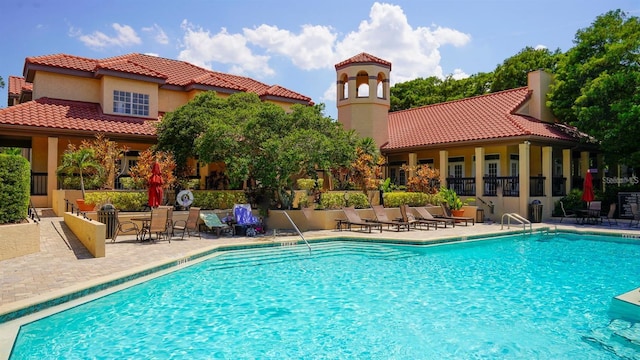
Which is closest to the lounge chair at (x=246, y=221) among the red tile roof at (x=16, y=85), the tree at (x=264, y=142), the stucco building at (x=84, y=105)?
the tree at (x=264, y=142)

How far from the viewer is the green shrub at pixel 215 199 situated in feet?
61.4

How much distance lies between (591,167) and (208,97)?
2560 centimetres

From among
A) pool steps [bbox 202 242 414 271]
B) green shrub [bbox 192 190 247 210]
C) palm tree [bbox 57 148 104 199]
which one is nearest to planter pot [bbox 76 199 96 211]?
palm tree [bbox 57 148 104 199]

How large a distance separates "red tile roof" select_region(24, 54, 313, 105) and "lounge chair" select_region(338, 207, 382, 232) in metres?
12.2

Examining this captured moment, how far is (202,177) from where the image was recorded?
2402cm

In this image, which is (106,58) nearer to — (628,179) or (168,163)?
(168,163)

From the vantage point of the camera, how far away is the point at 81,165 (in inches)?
692

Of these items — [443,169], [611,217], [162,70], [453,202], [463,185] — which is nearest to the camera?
[611,217]

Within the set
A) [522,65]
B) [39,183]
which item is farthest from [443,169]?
[39,183]

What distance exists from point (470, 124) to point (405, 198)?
7866mm

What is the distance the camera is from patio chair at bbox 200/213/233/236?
15.9 meters

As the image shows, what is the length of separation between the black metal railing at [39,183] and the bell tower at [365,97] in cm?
1767

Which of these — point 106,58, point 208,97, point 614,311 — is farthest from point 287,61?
point 614,311

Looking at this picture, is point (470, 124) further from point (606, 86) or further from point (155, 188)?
point (155, 188)
